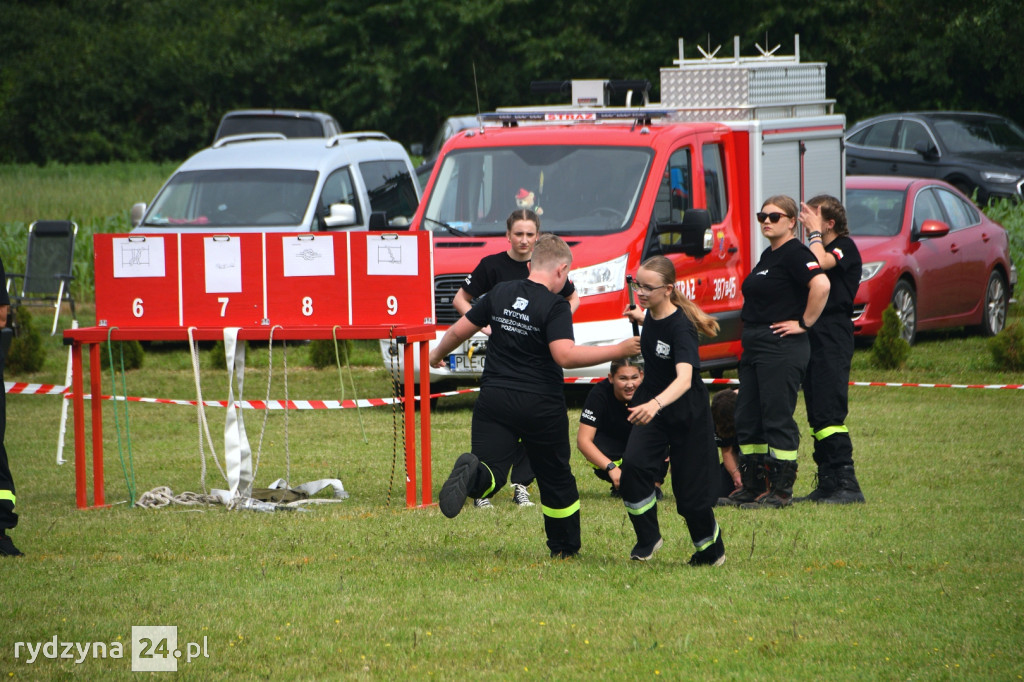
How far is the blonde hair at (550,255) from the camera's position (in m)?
6.81

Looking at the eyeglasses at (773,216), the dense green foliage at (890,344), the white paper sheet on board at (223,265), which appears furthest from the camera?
the dense green foliage at (890,344)

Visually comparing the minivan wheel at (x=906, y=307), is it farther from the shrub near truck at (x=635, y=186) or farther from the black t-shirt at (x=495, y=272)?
the black t-shirt at (x=495, y=272)

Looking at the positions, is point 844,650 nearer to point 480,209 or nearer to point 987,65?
point 480,209

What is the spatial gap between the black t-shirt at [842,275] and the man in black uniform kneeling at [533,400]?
7.52 feet

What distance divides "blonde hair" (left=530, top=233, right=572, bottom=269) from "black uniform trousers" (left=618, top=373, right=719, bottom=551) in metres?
0.89

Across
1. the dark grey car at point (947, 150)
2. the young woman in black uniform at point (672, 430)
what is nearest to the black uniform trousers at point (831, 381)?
the young woman in black uniform at point (672, 430)

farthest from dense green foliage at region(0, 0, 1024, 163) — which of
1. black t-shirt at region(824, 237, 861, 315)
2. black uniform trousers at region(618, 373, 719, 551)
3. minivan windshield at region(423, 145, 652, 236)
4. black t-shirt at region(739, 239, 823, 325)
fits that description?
black uniform trousers at region(618, 373, 719, 551)

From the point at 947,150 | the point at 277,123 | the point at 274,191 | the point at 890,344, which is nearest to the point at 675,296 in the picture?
the point at 890,344

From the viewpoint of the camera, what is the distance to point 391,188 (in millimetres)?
18000

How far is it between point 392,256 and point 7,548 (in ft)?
9.38

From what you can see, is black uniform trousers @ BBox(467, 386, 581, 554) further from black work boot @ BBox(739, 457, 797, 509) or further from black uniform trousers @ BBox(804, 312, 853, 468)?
black uniform trousers @ BBox(804, 312, 853, 468)

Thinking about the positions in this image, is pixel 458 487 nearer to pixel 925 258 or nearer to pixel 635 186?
pixel 635 186

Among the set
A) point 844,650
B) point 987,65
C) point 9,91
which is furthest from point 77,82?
point 844,650

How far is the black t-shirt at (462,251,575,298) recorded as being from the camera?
887 centimetres
